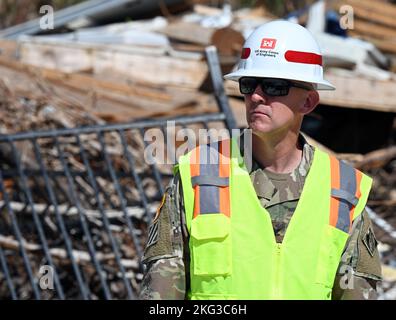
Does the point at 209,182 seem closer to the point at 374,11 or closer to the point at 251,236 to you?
the point at 251,236

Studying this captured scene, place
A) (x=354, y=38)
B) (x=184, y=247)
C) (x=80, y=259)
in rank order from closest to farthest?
(x=184, y=247), (x=80, y=259), (x=354, y=38)

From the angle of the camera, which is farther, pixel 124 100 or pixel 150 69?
pixel 150 69

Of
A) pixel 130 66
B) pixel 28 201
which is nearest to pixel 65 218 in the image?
pixel 28 201

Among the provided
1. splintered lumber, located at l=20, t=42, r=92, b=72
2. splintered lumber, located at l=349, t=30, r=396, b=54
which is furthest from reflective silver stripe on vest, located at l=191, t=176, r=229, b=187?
splintered lumber, located at l=349, t=30, r=396, b=54

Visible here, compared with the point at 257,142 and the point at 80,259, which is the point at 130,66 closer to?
the point at 80,259

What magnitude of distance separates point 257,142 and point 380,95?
470cm

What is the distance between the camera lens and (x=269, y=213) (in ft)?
9.35

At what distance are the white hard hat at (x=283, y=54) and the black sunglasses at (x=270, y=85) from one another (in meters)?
0.03

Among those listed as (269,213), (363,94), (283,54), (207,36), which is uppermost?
(207,36)

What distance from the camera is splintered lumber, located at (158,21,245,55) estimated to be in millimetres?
7691

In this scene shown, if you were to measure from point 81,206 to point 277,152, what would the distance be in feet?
9.42

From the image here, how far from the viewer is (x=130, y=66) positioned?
7.66 metres

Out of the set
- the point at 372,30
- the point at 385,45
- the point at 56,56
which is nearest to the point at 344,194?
the point at 56,56

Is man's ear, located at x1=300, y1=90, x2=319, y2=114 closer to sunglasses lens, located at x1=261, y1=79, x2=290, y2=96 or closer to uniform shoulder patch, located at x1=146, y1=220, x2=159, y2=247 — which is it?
sunglasses lens, located at x1=261, y1=79, x2=290, y2=96
